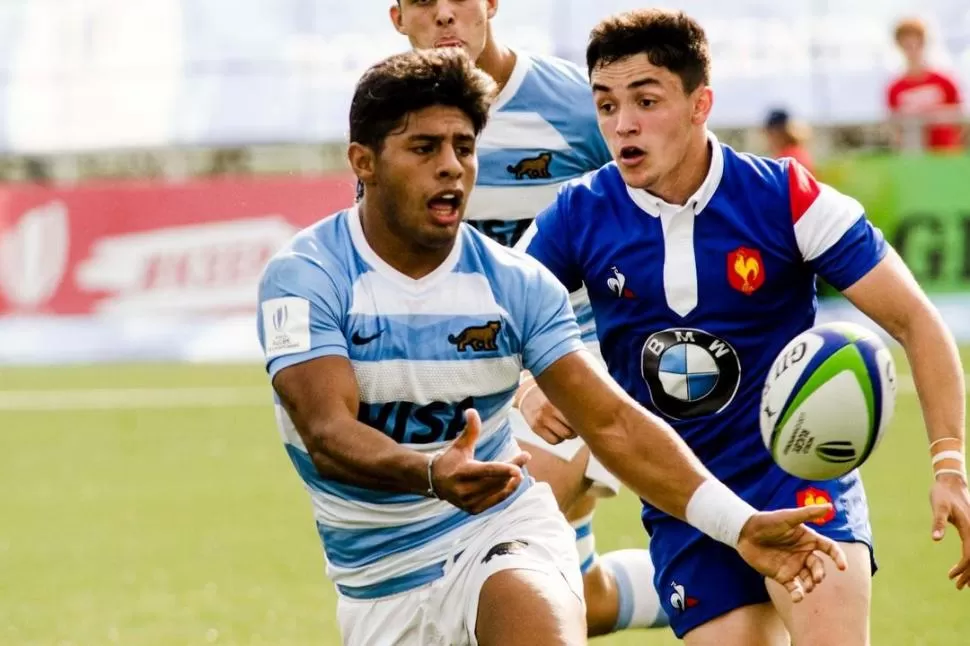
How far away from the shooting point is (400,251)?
505cm

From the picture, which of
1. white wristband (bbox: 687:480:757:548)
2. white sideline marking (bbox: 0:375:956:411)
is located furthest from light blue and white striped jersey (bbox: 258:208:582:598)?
white sideline marking (bbox: 0:375:956:411)

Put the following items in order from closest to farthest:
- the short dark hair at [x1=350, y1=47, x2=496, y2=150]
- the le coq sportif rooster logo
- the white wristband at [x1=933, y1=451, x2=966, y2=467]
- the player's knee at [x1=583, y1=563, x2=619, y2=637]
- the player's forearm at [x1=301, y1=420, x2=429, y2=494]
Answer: the player's forearm at [x1=301, y1=420, x2=429, y2=494], the short dark hair at [x1=350, y1=47, x2=496, y2=150], the white wristband at [x1=933, y1=451, x2=966, y2=467], the player's knee at [x1=583, y1=563, x2=619, y2=637], the le coq sportif rooster logo

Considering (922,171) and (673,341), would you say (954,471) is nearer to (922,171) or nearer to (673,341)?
(673,341)

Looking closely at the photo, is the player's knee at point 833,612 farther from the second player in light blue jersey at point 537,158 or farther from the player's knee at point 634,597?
the player's knee at point 634,597

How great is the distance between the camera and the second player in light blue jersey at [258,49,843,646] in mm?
4766

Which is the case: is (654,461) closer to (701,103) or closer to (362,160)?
(362,160)

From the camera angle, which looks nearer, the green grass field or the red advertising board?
the green grass field

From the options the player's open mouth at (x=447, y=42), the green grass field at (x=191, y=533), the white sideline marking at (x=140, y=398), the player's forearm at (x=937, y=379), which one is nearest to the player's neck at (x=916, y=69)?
the white sideline marking at (x=140, y=398)

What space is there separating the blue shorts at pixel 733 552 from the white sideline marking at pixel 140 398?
8.70 m

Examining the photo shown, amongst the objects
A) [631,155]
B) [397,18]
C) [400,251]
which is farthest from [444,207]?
[397,18]

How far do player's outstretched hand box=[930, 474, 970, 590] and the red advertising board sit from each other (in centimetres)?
1170

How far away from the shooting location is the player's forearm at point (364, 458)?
4465 mm

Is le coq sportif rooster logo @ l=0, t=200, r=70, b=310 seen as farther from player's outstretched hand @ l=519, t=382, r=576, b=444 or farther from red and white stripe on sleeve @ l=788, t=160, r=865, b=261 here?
red and white stripe on sleeve @ l=788, t=160, r=865, b=261

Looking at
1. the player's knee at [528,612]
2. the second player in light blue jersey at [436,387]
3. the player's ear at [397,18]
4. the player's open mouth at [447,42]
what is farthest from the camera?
the player's ear at [397,18]
